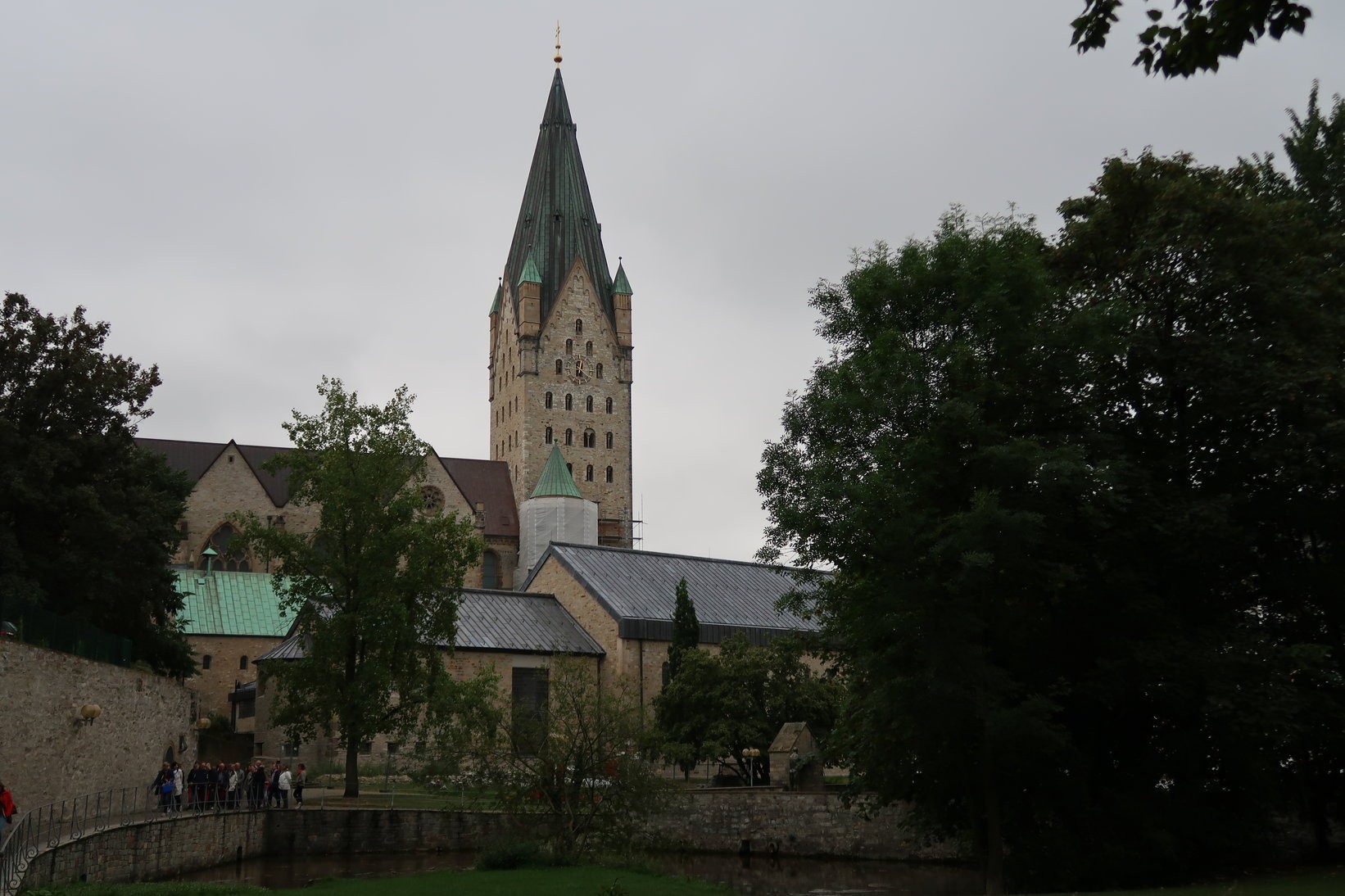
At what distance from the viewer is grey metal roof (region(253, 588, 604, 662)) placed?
168ft

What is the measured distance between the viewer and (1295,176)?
26469mm

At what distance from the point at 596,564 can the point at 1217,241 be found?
132 ft

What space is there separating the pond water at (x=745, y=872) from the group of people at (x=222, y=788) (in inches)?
69.9

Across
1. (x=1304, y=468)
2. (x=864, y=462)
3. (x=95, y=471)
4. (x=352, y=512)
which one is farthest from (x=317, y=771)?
(x=1304, y=468)

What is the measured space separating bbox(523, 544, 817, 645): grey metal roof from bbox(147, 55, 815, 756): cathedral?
0.10 meters

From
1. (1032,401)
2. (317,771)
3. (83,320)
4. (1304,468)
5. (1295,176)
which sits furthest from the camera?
(317,771)

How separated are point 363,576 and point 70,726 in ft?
35.0

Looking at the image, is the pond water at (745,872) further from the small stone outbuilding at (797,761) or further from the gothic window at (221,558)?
the gothic window at (221,558)

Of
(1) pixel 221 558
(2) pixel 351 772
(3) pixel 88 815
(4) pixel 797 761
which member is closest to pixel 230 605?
(1) pixel 221 558

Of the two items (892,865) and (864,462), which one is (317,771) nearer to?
(892,865)

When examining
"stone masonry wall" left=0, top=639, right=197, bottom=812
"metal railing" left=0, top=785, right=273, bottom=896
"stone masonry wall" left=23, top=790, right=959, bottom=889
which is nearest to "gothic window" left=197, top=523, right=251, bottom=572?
"metal railing" left=0, top=785, right=273, bottom=896

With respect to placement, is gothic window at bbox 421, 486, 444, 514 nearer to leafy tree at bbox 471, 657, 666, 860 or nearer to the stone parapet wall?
the stone parapet wall

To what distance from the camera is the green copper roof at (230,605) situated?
2311 inches

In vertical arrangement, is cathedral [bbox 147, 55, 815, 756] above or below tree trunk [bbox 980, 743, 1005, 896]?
above
